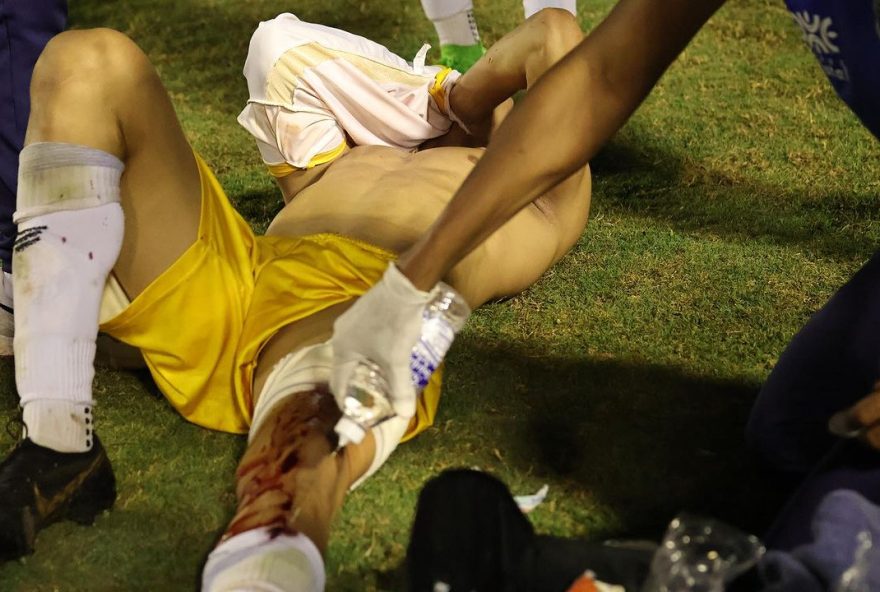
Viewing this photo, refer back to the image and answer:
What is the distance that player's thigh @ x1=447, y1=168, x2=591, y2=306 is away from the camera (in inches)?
68.6

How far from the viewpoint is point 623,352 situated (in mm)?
1771

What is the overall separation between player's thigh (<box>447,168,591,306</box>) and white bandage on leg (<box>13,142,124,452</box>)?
54cm

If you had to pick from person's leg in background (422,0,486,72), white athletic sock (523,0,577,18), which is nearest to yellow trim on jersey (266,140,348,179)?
person's leg in background (422,0,486,72)

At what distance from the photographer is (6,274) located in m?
1.82

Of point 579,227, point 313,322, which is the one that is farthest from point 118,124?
point 579,227

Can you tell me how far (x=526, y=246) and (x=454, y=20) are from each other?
3.29 ft

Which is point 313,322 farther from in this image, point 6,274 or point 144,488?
point 6,274

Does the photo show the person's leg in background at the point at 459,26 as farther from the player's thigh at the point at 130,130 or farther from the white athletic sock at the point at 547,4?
the player's thigh at the point at 130,130

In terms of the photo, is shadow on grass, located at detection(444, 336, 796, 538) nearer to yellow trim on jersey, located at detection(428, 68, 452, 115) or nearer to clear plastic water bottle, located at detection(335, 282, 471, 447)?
clear plastic water bottle, located at detection(335, 282, 471, 447)

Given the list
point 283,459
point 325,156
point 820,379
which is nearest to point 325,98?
point 325,156

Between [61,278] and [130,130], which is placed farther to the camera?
[130,130]

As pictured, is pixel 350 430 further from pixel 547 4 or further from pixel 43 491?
pixel 547 4

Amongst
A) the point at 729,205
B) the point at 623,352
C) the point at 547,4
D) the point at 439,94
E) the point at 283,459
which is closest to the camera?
the point at 283,459

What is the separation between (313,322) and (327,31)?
2.46ft
